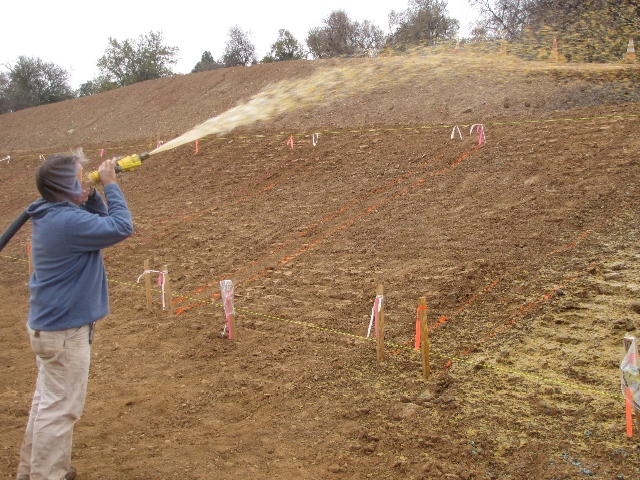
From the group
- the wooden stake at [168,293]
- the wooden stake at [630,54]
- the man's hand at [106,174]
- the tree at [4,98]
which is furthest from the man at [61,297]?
the tree at [4,98]

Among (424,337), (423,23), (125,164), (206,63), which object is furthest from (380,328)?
(206,63)

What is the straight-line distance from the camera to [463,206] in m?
10.4

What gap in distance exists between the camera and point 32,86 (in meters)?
42.8

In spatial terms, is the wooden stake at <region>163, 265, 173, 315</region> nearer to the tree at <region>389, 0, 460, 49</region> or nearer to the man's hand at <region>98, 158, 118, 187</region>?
the man's hand at <region>98, 158, 118, 187</region>

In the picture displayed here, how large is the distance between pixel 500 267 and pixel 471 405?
10.3 ft

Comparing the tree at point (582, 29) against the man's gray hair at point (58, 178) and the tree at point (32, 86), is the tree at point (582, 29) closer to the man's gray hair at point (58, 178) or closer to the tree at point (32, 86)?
the man's gray hair at point (58, 178)

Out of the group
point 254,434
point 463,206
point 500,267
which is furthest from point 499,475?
point 463,206

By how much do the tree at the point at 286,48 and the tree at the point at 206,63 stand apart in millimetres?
4582

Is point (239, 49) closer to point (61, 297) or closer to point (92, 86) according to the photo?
point (92, 86)

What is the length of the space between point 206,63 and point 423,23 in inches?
616

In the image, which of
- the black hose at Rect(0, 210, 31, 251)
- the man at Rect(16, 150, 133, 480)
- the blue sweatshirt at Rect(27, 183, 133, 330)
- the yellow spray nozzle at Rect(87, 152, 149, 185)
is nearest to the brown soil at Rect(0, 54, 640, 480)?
the man at Rect(16, 150, 133, 480)

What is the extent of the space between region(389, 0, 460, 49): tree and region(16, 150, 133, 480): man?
3202 centimetres

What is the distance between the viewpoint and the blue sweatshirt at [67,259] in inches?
147

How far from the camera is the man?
3750mm
